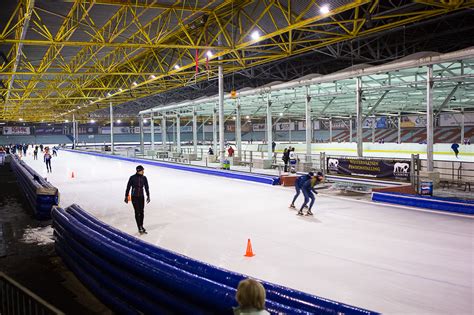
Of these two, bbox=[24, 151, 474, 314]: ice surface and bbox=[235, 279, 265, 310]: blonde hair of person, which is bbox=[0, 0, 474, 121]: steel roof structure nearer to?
bbox=[24, 151, 474, 314]: ice surface

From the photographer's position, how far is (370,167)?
1538cm

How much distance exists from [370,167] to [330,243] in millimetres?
8012

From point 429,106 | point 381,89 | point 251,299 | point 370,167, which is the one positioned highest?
point 381,89

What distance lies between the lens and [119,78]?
3303 cm

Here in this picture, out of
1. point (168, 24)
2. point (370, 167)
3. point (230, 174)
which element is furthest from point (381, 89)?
point (168, 24)

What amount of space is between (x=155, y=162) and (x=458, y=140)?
32415mm

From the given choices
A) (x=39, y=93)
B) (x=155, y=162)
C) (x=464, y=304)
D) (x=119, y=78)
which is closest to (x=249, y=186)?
(x=464, y=304)

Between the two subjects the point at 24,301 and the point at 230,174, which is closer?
the point at 24,301

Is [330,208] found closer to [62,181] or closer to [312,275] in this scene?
[312,275]

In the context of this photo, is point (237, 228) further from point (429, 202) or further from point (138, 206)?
point (429, 202)

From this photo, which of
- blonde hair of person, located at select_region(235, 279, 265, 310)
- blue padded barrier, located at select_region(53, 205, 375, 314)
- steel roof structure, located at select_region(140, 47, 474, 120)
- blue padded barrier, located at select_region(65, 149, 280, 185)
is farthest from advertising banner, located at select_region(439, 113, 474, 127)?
blonde hair of person, located at select_region(235, 279, 265, 310)

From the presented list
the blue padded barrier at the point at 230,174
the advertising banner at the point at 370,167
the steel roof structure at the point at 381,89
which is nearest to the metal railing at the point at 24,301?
the advertising banner at the point at 370,167

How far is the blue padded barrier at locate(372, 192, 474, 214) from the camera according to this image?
11.0 metres

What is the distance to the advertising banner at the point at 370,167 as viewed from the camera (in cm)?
1439
